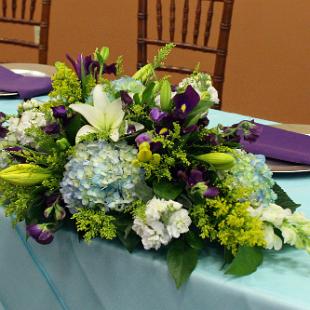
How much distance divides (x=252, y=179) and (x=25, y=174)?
28 cm

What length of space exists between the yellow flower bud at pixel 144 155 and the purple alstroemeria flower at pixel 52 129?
5.1 inches

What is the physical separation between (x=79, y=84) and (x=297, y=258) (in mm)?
367

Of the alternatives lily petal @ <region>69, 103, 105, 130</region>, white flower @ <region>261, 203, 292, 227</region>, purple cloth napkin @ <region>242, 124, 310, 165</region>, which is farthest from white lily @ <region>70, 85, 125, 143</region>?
purple cloth napkin @ <region>242, 124, 310, 165</region>

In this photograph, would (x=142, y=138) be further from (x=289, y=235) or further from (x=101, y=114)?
(x=289, y=235)

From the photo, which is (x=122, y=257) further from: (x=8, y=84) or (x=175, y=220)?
(x=8, y=84)

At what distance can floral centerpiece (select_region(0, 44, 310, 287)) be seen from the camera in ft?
2.39

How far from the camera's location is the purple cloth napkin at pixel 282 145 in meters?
1.09

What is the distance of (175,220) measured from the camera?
73 cm

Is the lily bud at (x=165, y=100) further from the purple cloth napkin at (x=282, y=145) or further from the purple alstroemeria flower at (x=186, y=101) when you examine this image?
the purple cloth napkin at (x=282, y=145)

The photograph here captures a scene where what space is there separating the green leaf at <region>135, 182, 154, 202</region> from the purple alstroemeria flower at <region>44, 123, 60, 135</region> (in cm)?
14

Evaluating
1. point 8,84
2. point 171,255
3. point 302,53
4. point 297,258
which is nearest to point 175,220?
point 171,255

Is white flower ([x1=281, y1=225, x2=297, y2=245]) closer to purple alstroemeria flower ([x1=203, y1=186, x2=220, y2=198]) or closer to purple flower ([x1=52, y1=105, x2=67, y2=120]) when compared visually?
purple alstroemeria flower ([x1=203, y1=186, x2=220, y2=198])

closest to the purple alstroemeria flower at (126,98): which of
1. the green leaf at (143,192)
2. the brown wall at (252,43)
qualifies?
the green leaf at (143,192)

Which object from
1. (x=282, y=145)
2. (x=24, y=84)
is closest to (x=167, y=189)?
(x=282, y=145)
